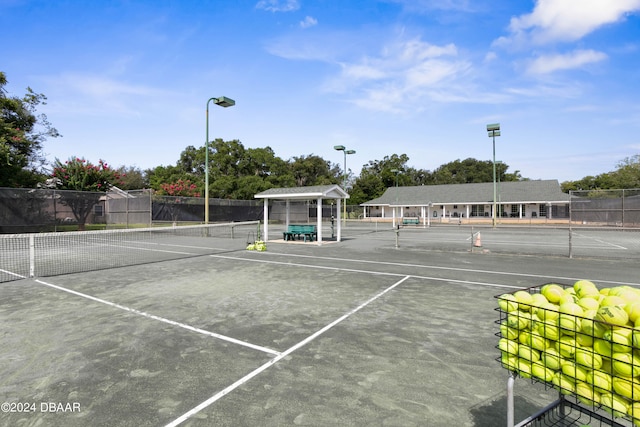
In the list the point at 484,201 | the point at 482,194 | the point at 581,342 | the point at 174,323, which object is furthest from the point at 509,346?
the point at 482,194

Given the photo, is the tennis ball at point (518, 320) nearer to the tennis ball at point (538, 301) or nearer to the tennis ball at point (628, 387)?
the tennis ball at point (538, 301)

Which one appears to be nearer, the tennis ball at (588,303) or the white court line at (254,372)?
the tennis ball at (588,303)

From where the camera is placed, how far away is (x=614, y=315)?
1.85 m

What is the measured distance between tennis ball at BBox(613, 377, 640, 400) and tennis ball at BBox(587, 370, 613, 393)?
1.7 inches

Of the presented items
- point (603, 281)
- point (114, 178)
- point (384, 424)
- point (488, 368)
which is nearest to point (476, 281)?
point (603, 281)

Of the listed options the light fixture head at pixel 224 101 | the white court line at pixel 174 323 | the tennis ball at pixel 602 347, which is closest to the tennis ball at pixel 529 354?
the tennis ball at pixel 602 347

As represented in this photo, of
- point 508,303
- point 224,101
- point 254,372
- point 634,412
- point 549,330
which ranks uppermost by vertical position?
point 224,101

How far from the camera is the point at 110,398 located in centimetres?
351

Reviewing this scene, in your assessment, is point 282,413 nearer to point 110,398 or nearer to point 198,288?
point 110,398

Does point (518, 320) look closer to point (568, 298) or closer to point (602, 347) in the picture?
point (568, 298)

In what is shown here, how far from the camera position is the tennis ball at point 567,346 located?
205 cm

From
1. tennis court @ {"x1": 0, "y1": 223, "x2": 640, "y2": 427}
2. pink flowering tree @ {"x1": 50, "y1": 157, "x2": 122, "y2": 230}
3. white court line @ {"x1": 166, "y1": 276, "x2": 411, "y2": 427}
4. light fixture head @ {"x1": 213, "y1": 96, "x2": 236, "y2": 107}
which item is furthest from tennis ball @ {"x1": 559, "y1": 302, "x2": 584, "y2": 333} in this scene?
pink flowering tree @ {"x1": 50, "y1": 157, "x2": 122, "y2": 230}

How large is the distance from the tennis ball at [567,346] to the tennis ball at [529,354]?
0.54 ft

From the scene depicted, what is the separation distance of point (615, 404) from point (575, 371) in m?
0.22
